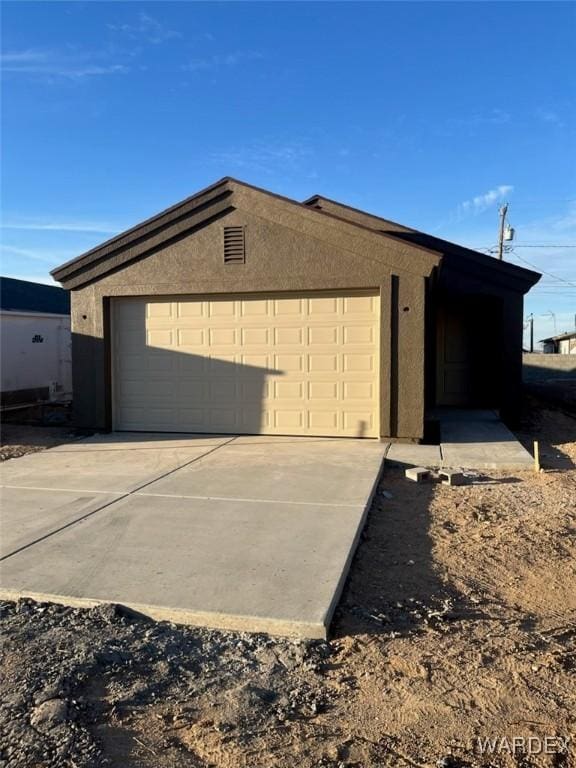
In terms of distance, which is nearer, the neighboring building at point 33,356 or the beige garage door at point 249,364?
the beige garage door at point 249,364

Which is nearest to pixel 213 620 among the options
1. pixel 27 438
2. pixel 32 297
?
pixel 27 438

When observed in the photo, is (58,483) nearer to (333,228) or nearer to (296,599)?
(296,599)

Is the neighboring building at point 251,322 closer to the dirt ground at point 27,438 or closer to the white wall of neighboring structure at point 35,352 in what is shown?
the dirt ground at point 27,438

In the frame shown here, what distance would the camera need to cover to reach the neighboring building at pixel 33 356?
44.0ft

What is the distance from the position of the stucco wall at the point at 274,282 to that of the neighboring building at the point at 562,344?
35.3 metres

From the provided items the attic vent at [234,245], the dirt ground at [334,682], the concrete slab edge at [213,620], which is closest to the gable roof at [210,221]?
the attic vent at [234,245]

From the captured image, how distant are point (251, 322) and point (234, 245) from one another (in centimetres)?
135

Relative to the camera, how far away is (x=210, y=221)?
10.4m

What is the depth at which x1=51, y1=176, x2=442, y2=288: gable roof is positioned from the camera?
955cm

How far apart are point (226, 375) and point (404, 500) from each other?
4889 millimetres

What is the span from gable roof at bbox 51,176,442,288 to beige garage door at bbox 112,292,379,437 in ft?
2.65

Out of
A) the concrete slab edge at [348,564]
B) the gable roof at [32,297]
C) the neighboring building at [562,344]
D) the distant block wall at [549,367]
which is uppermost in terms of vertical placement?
the gable roof at [32,297]

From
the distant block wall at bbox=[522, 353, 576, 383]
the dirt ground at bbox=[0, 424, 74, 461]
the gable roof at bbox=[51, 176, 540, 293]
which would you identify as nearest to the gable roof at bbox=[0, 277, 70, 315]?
the dirt ground at bbox=[0, 424, 74, 461]

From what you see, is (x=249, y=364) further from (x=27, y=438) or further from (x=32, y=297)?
(x=32, y=297)
